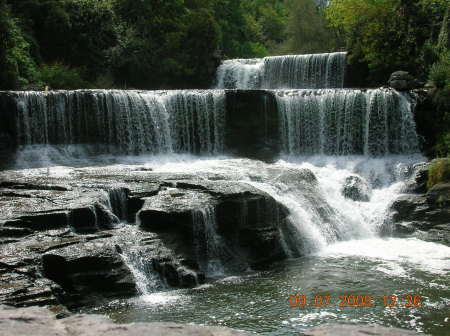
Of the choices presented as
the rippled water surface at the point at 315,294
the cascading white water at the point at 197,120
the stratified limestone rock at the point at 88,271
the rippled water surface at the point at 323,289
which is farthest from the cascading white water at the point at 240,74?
the stratified limestone rock at the point at 88,271

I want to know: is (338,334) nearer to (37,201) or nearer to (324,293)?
(324,293)

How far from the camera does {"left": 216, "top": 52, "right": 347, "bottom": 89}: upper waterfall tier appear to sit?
2630cm

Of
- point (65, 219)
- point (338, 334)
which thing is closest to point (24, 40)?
point (65, 219)

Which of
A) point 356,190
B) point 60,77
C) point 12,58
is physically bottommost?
point 356,190

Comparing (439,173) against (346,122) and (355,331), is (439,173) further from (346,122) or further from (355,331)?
(355,331)

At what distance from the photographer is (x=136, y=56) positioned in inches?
1125

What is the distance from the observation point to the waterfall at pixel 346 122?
795 inches

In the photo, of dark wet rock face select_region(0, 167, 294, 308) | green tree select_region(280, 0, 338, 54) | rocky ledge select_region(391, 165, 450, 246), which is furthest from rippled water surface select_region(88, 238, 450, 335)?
green tree select_region(280, 0, 338, 54)

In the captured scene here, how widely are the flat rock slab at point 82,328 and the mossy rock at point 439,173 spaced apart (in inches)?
534

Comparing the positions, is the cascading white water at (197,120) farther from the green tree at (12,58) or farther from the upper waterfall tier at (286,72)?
the upper waterfall tier at (286,72)

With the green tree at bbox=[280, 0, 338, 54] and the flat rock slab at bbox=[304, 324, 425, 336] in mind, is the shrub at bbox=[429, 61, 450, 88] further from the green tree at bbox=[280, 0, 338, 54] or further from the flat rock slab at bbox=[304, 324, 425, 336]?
the green tree at bbox=[280, 0, 338, 54]

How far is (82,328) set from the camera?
358cm
